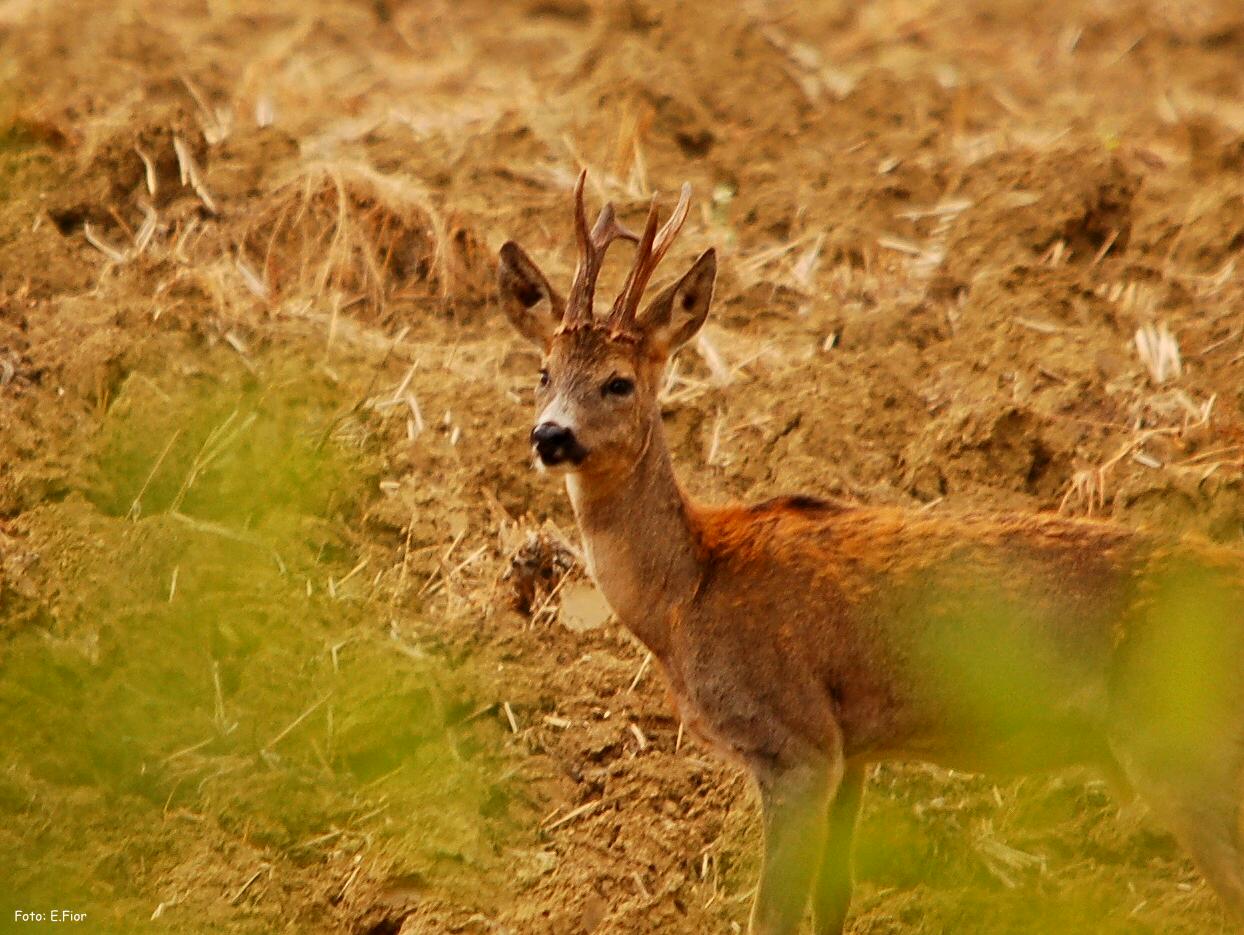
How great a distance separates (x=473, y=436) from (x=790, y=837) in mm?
3654

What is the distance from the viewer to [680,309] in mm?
8219

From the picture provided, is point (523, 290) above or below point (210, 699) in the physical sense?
above

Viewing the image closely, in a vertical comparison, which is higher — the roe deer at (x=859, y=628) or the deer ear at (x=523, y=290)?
the deer ear at (x=523, y=290)

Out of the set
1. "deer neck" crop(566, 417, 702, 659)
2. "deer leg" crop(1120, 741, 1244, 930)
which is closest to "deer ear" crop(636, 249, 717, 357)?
"deer neck" crop(566, 417, 702, 659)

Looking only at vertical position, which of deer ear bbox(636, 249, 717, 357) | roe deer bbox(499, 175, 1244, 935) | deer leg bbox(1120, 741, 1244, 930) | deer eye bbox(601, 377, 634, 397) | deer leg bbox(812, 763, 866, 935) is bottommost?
deer leg bbox(812, 763, 866, 935)

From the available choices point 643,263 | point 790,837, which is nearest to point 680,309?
point 643,263

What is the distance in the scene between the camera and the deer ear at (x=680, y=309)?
815cm

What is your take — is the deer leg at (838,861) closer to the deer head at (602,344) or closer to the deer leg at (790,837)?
the deer leg at (790,837)

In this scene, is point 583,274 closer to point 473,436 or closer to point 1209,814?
point 473,436

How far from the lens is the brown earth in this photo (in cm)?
825

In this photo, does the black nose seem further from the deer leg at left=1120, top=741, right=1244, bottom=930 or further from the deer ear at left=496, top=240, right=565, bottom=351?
the deer leg at left=1120, top=741, right=1244, bottom=930

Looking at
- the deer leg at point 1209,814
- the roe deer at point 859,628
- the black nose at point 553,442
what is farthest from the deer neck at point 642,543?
the deer leg at point 1209,814

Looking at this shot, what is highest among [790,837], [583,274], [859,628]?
[583,274]

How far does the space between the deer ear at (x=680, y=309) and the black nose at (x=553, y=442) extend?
0.71m
